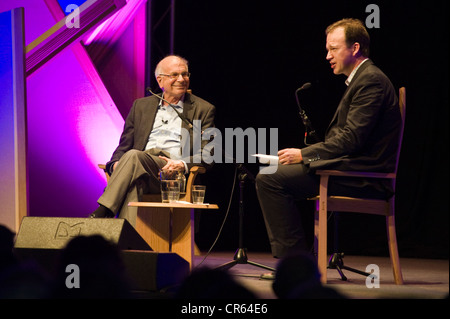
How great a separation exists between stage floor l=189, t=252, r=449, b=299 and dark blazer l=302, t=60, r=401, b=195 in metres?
0.65

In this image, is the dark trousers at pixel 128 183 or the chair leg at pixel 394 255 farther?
the dark trousers at pixel 128 183

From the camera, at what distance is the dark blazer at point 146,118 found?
3.94 meters

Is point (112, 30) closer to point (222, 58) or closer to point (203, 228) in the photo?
point (222, 58)

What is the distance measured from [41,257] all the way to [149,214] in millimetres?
1202

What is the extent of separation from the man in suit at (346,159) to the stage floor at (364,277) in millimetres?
350

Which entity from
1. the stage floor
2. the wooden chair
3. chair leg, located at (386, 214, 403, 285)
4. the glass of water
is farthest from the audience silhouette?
the glass of water

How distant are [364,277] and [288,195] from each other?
33.5 inches

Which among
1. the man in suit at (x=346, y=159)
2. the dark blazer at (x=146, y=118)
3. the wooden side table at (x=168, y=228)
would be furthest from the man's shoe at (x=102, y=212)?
the man in suit at (x=346, y=159)

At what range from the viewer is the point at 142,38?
16.5 ft

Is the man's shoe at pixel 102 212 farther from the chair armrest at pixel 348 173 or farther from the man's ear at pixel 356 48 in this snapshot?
the man's ear at pixel 356 48

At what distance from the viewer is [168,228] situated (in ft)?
11.5

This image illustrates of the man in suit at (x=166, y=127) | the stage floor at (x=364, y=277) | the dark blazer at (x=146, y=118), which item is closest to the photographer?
the stage floor at (x=364, y=277)

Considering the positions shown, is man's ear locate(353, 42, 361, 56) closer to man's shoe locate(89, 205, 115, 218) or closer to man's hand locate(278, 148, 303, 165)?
man's hand locate(278, 148, 303, 165)

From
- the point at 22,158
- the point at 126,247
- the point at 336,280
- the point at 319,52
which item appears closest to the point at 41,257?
the point at 126,247
